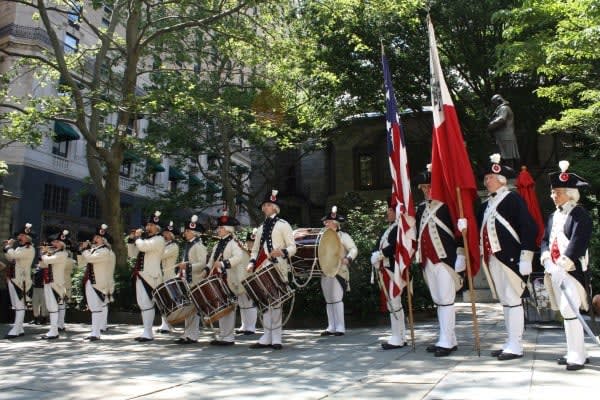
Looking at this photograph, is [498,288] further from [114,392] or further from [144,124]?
[144,124]

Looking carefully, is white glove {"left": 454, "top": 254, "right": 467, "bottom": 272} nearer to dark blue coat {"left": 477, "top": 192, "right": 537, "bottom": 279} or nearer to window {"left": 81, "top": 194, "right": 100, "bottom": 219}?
dark blue coat {"left": 477, "top": 192, "right": 537, "bottom": 279}

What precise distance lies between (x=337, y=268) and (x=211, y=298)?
8.33 ft

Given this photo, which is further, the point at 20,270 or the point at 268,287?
the point at 20,270

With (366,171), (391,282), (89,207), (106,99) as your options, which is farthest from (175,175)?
(391,282)

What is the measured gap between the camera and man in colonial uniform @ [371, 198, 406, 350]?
8.04 metres

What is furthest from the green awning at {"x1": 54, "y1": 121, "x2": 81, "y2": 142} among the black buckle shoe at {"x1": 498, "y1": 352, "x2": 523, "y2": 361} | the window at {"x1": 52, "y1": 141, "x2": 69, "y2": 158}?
the black buckle shoe at {"x1": 498, "y1": 352, "x2": 523, "y2": 361}

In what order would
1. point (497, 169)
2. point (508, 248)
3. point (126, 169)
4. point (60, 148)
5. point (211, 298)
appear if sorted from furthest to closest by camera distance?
point (126, 169)
point (60, 148)
point (211, 298)
point (497, 169)
point (508, 248)

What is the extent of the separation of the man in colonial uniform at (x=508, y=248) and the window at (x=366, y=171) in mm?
28334

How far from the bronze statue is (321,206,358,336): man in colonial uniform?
20.6ft

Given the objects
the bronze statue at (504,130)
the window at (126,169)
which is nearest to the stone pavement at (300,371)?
the bronze statue at (504,130)

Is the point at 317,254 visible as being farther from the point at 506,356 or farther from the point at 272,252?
the point at 506,356

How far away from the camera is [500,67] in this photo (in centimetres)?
1575

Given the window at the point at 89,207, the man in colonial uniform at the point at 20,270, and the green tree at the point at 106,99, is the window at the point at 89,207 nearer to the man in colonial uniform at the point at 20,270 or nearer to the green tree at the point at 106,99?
the green tree at the point at 106,99

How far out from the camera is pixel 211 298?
29.1 ft
